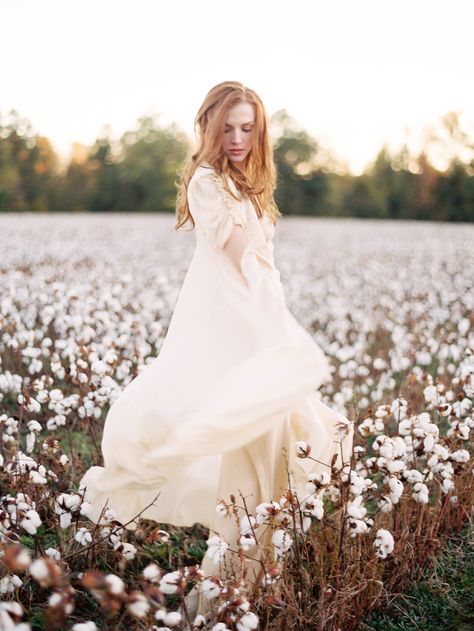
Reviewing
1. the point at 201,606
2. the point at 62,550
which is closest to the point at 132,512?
the point at 62,550

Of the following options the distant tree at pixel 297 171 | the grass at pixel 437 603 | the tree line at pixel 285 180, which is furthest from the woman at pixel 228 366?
the distant tree at pixel 297 171

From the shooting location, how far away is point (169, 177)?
193 feet

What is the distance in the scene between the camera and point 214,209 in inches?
111

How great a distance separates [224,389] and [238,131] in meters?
1.19

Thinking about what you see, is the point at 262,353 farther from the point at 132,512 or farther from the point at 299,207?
the point at 299,207

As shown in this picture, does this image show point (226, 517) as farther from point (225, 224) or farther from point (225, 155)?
point (225, 155)

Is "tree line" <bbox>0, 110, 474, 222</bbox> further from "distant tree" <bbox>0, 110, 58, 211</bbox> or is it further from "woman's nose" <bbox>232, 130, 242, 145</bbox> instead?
"woman's nose" <bbox>232, 130, 242, 145</bbox>

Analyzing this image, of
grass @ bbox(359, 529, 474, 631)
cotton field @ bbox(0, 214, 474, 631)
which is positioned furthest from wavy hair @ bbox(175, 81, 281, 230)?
grass @ bbox(359, 529, 474, 631)

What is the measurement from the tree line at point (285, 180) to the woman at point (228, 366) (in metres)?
50.0

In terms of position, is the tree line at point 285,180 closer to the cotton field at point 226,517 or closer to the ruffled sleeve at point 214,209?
the cotton field at point 226,517

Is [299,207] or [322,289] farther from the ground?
[299,207]

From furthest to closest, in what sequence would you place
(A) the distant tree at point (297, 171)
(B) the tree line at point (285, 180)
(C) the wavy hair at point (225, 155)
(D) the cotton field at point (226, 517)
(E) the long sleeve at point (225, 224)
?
(A) the distant tree at point (297, 171), (B) the tree line at point (285, 180), (C) the wavy hair at point (225, 155), (E) the long sleeve at point (225, 224), (D) the cotton field at point (226, 517)

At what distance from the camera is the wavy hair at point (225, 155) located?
9.63ft

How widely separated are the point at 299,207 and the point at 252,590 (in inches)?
2184
